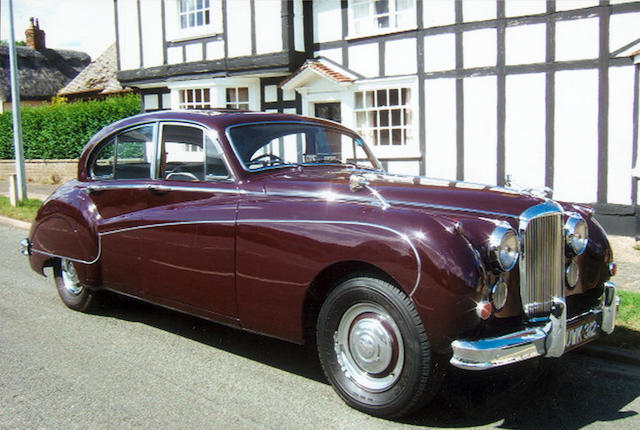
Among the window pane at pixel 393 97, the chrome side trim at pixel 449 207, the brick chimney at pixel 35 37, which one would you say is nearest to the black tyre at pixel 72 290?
the chrome side trim at pixel 449 207

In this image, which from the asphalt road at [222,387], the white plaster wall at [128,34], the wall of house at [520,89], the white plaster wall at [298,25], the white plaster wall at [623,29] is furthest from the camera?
the white plaster wall at [128,34]

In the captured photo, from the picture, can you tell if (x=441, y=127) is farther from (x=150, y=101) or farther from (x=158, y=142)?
(x=150, y=101)

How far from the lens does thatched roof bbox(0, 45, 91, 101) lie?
39969 mm

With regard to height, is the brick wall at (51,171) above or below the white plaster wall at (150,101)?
below

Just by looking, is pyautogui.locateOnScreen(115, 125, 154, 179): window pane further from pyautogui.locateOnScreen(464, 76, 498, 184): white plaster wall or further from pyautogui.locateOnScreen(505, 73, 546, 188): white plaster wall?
pyautogui.locateOnScreen(464, 76, 498, 184): white plaster wall

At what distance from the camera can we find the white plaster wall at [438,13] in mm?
11969

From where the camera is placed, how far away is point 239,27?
15.0 metres

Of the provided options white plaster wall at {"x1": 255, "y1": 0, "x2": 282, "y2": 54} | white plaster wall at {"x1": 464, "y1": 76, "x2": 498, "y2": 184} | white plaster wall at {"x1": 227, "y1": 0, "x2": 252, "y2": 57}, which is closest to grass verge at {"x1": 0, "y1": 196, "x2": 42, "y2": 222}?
white plaster wall at {"x1": 227, "y1": 0, "x2": 252, "y2": 57}

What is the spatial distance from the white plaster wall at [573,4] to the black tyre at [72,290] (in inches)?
349

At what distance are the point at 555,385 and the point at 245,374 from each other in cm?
209

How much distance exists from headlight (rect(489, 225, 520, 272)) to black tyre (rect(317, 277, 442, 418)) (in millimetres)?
522

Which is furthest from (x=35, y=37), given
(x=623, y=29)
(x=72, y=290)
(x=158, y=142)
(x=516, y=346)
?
(x=516, y=346)

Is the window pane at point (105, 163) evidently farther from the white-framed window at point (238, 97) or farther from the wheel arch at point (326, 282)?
the white-framed window at point (238, 97)

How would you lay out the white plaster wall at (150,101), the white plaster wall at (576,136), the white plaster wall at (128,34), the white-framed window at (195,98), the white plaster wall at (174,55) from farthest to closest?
the white plaster wall at (150,101), the white plaster wall at (128,34), the white plaster wall at (174,55), the white-framed window at (195,98), the white plaster wall at (576,136)
